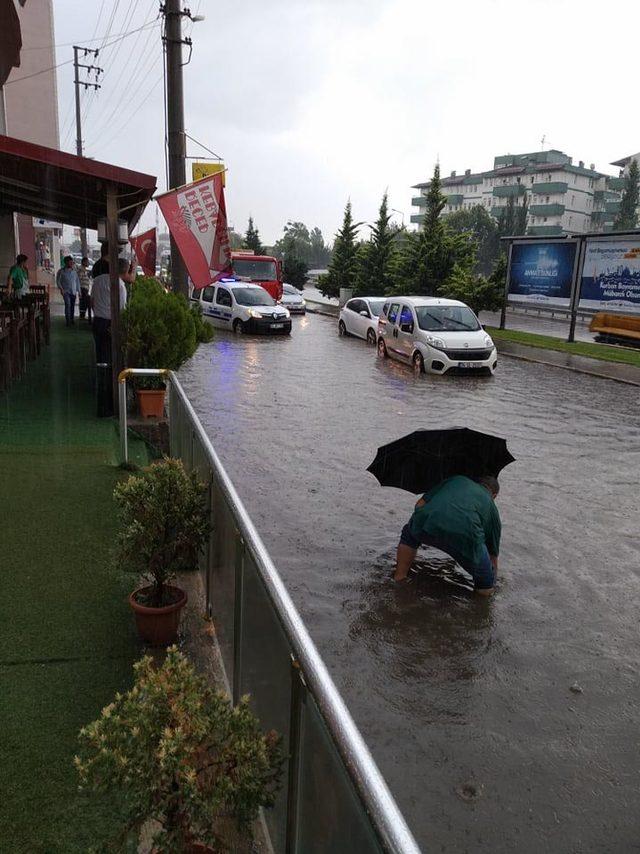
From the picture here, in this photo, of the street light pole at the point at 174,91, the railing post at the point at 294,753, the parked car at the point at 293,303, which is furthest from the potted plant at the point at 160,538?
the parked car at the point at 293,303

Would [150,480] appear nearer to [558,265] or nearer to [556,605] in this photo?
[556,605]

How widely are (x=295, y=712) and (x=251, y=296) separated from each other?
24.6m

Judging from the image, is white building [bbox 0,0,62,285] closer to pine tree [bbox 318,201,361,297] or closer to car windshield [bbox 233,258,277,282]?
car windshield [bbox 233,258,277,282]

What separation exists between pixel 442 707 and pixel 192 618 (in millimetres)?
1701

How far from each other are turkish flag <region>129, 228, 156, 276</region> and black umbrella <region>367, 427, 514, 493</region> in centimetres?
1520

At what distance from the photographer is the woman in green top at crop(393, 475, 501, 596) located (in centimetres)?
517

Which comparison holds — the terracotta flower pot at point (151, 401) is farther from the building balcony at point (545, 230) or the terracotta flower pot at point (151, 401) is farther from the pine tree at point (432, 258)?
the building balcony at point (545, 230)

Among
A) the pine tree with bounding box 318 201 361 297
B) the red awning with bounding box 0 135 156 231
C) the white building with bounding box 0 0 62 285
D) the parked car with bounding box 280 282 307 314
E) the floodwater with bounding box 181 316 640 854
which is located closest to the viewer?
the floodwater with bounding box 181 316 640 854

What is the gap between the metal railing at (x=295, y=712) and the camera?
1.64m

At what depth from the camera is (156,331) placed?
9672 millimetres

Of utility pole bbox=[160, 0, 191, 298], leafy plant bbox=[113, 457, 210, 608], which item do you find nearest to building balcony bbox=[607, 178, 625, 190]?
utility pole bbox=[160, 0, 191, 298]

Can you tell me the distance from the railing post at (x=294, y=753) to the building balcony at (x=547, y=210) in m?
126

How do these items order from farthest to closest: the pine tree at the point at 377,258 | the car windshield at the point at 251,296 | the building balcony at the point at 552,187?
1. the building balcony at the point at 552,187
2. the pine tree at the point at 377,258
3. the car windshield at the point at 251,296

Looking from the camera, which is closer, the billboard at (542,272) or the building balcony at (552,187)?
the billboard at (542,272)
